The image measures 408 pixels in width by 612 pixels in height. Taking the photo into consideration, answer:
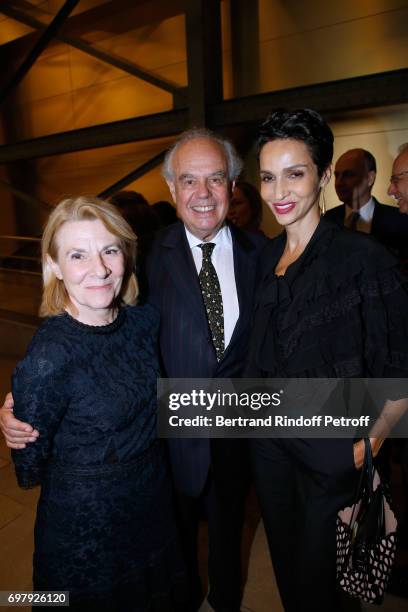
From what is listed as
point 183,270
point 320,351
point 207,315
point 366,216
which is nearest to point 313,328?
point 320,351

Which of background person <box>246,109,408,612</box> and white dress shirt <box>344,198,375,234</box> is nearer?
background person <box>246,109,408,612</box>

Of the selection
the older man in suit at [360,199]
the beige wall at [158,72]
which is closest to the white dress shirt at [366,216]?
the older man in suit at [360,199]

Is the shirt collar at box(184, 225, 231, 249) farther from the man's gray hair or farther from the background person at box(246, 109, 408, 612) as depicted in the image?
the background person at box(246, 109, 408, 612)

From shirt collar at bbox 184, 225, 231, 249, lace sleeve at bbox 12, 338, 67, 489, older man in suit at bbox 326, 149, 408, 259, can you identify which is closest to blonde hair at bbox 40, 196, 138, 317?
lace sleeve at bbox 12, 338, 67, 489

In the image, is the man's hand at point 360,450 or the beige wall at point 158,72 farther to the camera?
the beige wall at point 158,72

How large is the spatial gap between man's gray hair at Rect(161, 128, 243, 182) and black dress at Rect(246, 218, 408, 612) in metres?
0.65

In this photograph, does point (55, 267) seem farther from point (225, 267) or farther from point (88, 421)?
point (225, 267)

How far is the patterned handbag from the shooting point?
125cm

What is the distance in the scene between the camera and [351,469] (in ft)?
4.10

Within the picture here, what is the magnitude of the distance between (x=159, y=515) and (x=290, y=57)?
250 inches

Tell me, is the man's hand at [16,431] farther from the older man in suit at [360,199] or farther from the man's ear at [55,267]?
the older man in suit at [360,199]

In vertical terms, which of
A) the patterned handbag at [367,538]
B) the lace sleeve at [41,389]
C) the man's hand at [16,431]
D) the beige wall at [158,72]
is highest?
the beige wall at [158,72]

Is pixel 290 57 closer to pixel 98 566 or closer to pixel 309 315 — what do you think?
pixel 309 315

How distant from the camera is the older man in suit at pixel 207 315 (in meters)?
1.59
